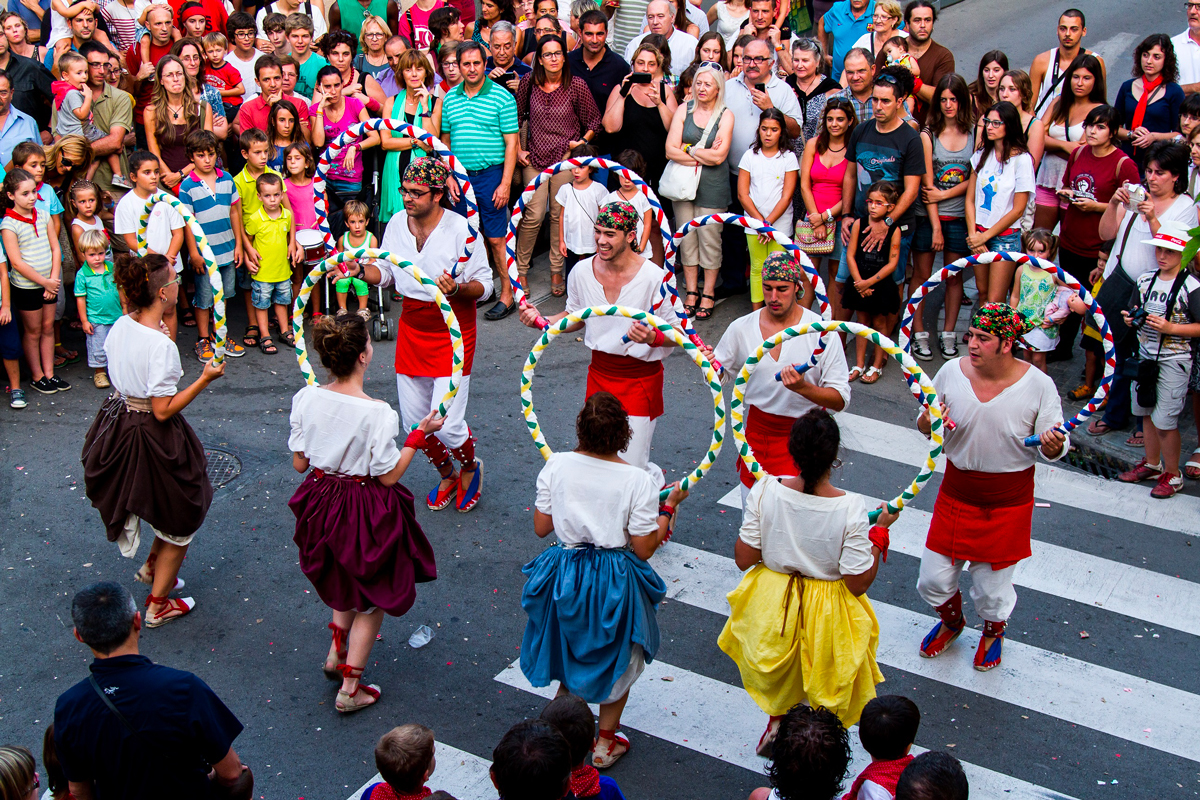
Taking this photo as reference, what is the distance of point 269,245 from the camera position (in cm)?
1071

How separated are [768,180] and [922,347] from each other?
2.18 m

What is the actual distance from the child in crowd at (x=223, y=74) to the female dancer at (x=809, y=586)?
8736mm

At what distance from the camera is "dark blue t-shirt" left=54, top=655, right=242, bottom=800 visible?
3945 millimetres

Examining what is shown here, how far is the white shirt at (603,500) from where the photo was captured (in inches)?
204

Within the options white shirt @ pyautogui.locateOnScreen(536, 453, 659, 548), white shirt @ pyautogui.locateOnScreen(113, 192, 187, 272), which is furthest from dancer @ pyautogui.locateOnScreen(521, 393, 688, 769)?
white shirt @ pyautogui.locateOnScreen(113, 192, 187, 272)

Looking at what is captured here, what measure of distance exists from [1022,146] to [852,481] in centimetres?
361

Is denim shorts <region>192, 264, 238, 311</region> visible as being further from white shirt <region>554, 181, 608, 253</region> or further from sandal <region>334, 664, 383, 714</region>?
sandal <region>334, 664, 383, 714</region>

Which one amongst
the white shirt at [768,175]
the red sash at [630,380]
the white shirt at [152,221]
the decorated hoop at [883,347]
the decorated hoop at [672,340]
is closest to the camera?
the decorated hoop at [883,347]

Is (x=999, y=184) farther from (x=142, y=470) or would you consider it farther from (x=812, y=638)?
(x=142, y=470)

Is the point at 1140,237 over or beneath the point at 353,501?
over

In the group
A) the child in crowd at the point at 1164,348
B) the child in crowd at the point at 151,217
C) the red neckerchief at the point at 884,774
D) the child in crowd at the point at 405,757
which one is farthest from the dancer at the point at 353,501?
the child in crowd at the point at 1164,348

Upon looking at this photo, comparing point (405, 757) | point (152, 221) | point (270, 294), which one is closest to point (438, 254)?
point (152, 221)

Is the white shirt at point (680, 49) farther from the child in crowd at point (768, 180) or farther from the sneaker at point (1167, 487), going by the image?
the sneaker at point (1167, 487)

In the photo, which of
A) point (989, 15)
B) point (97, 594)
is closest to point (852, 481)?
point (97, 594)
